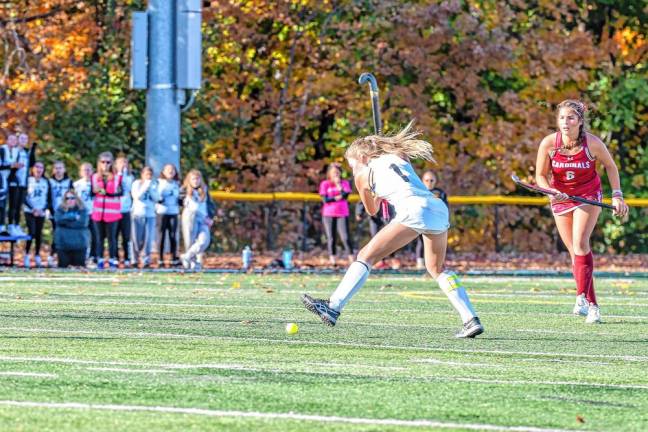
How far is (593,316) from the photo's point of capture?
15172 millimetres

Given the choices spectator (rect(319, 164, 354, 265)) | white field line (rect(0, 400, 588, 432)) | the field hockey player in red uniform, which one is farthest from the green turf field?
spectator (rect(319, 164, 354, 265))

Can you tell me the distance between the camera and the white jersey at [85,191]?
26.9 m

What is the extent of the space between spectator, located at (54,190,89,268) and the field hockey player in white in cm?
1344

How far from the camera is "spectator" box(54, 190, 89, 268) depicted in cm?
2616

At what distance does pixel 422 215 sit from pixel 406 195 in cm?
21

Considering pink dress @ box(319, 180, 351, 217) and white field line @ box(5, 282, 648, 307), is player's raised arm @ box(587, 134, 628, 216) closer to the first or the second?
white field line @ box(5, 282, 648, 307)

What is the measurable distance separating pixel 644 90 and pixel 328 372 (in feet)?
96.7

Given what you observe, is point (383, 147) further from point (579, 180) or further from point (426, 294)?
point (426, 294)

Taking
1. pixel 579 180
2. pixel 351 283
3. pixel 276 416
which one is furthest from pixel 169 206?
pixel 276 416

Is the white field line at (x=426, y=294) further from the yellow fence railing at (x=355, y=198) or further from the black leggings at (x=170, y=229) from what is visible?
the yellow fence railing at (x=355, y=198)

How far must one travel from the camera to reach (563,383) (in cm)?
975

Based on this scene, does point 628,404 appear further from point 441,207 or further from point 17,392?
point 441,207

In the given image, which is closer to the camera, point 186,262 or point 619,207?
point 619,207

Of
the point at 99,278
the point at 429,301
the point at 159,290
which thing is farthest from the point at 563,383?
the point at 99,278
